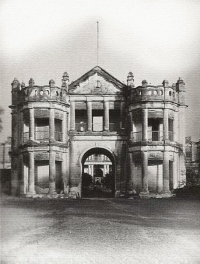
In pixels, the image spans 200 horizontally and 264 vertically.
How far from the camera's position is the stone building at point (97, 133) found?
2309cm

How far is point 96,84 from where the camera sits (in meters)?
25.1

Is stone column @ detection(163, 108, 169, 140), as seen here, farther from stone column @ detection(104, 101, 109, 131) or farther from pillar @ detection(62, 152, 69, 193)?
pillar @ detection(62, 152, 69, 193)

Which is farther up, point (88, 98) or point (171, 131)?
point (88, 98)

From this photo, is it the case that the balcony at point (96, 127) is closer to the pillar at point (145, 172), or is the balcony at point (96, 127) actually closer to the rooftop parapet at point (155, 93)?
the rooftop parapet at point (155, 93)

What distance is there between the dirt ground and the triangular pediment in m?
11.0

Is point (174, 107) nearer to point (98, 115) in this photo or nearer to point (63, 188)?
point (98, 115)

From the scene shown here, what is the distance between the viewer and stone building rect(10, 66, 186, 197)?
23.1 metres

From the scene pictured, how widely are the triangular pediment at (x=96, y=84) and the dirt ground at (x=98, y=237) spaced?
36.0 feet

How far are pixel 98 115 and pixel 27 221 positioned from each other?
13.8 metres

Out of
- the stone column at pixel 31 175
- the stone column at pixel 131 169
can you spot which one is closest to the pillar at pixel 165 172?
the stone column at pixel 131 169

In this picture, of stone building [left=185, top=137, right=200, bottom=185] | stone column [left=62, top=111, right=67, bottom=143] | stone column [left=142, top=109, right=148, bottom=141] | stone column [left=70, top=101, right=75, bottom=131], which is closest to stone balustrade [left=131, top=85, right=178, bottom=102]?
stone column [left=142, top=109, right=148, bottom=141]

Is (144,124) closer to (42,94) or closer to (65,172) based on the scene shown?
(65,172)

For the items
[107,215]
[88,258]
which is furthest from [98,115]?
[88,258]

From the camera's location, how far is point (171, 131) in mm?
23703
